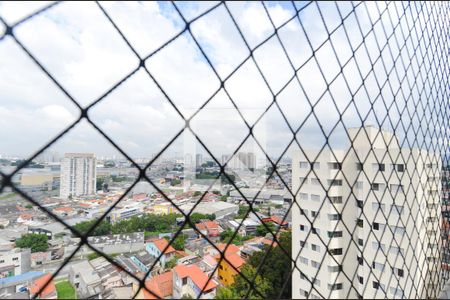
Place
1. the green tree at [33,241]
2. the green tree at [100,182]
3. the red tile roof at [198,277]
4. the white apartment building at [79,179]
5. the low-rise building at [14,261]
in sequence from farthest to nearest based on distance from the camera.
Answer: the green tree at [33,241] < the low-rise building at [14,261] < the white apartment building at [79,179] < the green tree at [100,182] < the red tile roof at [198,277]

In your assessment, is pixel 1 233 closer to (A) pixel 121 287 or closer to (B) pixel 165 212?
(A) pixel 121 287

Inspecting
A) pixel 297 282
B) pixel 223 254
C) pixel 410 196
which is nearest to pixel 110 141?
pixel 223 254

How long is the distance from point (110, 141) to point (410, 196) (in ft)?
9.29

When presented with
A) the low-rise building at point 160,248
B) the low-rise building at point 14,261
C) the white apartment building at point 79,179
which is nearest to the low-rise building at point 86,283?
the low-rise building at point 160,248

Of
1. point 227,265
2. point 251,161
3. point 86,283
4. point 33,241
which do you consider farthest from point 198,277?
point 33,241

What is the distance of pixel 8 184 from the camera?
9.9 inches

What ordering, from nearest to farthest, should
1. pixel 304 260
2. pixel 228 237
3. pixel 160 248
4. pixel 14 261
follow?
pixel 160 248
pixel 228 237
pixel 14 261
pixel 304 260

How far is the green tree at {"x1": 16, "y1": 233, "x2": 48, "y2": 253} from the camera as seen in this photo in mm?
1797

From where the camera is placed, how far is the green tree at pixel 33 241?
5.90 ft

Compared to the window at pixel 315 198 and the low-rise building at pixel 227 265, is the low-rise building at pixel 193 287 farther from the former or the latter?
the window at pixel 315 198

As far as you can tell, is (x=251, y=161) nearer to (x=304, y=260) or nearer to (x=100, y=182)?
(x=100, y=182)

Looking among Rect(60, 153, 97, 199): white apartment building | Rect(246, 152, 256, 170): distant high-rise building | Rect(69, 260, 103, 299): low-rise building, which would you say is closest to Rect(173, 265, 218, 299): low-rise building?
Rect(69, 260, 103, 299): low-rise building

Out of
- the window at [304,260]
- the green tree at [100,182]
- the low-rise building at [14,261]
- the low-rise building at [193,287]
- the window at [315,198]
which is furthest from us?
the window at [315,198]

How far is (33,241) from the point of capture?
182 centimetres
